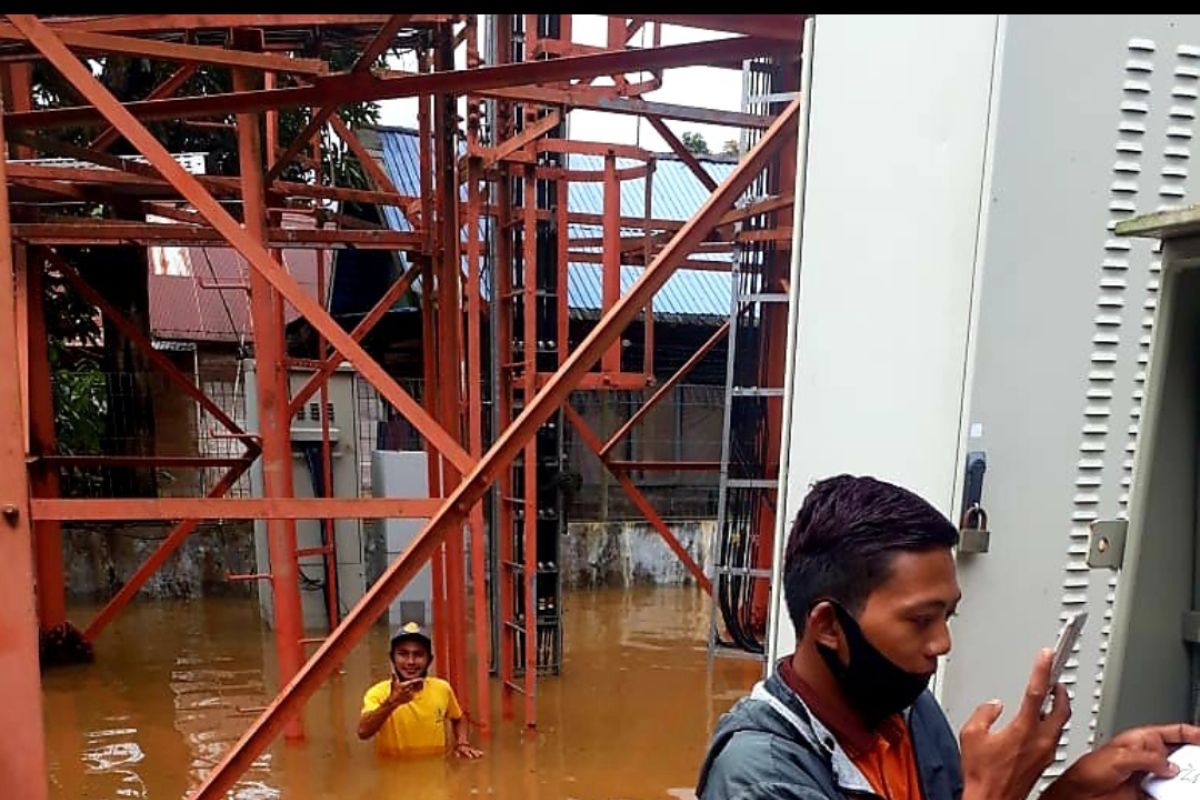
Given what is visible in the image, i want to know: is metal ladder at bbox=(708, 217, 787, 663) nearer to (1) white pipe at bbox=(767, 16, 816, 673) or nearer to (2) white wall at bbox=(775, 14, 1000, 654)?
(1) white pipe at bbox=(767, 16, 816, 673)

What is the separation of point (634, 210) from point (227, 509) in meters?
10.3

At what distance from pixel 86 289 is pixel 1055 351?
6657mm

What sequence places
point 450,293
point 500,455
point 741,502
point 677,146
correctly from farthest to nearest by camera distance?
point 741,502, point 677,146, point 450,293, point 500,455

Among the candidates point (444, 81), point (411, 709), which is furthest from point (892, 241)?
point (411, 709)

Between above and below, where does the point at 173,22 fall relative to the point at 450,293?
above

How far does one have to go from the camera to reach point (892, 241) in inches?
85.0

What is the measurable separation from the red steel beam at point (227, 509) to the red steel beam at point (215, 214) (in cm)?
30

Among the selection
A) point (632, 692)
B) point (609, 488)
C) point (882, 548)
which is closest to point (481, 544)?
point (632, 692)

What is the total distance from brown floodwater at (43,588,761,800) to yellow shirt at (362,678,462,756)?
16 centimetres

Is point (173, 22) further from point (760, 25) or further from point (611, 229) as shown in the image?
point (611, 229)

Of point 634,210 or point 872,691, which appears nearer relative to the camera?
point 872,691

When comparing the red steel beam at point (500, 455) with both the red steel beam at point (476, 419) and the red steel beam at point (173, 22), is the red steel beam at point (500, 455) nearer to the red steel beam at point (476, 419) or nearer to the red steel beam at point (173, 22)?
the red steel beam at point (173, 22)

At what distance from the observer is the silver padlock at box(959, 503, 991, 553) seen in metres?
2.07

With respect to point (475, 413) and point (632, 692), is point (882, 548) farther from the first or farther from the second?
point (632, 692)
